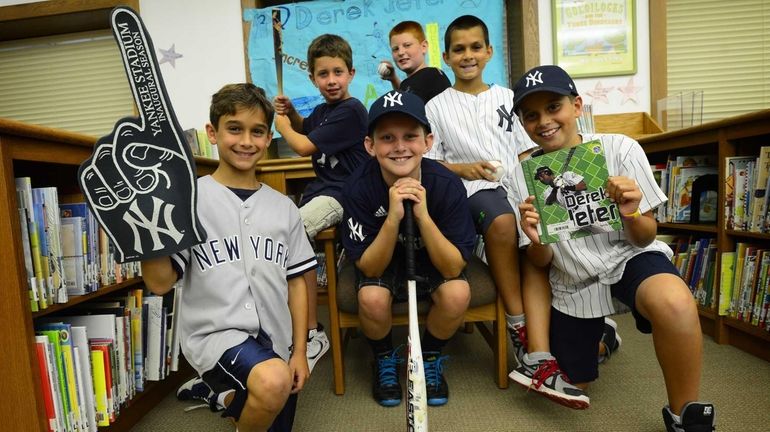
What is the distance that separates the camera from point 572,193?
1130 mm

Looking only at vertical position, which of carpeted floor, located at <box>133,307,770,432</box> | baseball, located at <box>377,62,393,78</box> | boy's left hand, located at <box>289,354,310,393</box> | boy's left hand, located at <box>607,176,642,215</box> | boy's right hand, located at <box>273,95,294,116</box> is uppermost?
baseball, located at <box>377,62,393,78</box>

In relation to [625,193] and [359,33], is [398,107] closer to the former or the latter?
[625,193]

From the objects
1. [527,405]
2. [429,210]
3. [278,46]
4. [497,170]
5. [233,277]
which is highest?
[278,46]

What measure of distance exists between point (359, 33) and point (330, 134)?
1.31 m

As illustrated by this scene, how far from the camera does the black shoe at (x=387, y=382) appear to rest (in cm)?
136

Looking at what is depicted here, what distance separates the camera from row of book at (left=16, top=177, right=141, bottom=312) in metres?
0.99

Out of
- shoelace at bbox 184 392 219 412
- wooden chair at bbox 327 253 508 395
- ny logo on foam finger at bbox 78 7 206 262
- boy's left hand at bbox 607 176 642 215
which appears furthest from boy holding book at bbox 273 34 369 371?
boy's left hand at bbox 607 176 642 215

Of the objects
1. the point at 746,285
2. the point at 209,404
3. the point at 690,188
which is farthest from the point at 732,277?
the point at 209,404

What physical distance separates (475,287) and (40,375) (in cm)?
115

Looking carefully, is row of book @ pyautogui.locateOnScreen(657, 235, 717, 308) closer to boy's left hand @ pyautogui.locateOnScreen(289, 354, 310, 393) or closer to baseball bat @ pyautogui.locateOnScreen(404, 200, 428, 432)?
baseball bat @ pyautogui.locateOnScreen(404, 200, 428, 432)

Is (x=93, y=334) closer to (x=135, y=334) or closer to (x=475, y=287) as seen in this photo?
(x=135, y=334)

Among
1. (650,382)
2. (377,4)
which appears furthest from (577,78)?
(650,382)

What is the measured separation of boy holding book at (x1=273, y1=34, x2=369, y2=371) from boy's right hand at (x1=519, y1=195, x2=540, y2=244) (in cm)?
65

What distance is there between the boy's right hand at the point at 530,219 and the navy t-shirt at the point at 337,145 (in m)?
0.69
